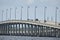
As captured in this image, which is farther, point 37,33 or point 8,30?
point 8,30

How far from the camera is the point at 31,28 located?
108 metres

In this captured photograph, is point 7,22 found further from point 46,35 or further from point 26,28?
point 46,35

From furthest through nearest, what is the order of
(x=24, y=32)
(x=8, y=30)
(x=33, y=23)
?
(x=8, y=30)
(x=24, y=32)
(x=33, y=23)

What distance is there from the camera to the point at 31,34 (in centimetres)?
10738

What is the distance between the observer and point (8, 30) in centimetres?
12019

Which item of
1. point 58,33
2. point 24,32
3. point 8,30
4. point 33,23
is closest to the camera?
point 58,33

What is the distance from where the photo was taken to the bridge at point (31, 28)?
9675 cm

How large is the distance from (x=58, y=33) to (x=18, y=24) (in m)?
24.3

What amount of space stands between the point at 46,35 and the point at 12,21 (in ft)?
67.2

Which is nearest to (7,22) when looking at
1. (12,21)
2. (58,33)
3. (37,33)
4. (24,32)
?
(12,21)

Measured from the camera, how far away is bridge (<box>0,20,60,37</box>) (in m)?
96.8

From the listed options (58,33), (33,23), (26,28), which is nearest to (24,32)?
(26,28)

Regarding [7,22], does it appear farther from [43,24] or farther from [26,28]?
[43,24]

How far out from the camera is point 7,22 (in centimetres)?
11506
